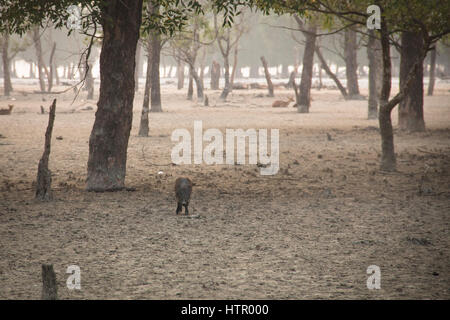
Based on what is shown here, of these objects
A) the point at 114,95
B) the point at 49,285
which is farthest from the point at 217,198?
the point at 49,285

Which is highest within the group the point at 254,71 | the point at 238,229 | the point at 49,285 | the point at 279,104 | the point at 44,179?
the point at 254,71

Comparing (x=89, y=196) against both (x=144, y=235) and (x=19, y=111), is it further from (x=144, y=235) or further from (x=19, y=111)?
(x=19, y=111)

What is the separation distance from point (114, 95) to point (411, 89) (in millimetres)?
11680

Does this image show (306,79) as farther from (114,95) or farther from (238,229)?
(238,229)

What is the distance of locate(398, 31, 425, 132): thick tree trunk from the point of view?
17844 mm

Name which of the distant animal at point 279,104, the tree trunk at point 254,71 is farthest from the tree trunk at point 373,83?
the tree trunk at point 254,71

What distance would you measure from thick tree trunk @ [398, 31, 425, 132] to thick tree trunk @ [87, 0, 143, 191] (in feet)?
32.2

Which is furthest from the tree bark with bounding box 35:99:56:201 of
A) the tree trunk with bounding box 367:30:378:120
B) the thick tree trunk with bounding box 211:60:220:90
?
the thick tree trunk with bounding box 211:60:220:90

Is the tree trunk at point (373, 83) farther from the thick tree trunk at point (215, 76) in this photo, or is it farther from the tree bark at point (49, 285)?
the thick tree trunk at point (215, 76)

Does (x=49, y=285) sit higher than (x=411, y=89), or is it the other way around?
(x=411, y=89)

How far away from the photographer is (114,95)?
33.7 feet

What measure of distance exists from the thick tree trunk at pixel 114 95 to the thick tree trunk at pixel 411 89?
983 centimetres
